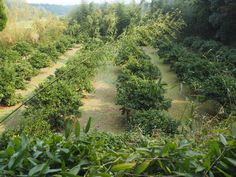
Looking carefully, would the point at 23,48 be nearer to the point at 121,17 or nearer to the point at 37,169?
the point at 121,17

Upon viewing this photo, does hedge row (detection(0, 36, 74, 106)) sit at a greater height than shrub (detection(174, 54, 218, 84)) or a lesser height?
lesser

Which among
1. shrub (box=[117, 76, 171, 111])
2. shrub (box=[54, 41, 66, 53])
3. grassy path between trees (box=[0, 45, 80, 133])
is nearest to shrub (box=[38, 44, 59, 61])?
grassy path between trees (box=[0, 45, 80, 133])

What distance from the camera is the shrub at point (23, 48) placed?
12.0m

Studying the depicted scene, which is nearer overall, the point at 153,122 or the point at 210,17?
the point at 153,122

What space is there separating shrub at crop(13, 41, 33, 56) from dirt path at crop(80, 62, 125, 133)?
138 inches

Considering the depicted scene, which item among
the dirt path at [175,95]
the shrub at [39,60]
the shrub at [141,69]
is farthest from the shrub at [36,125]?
the shrub at [39,60]

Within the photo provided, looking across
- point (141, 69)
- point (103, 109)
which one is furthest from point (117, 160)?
point (141, 69)

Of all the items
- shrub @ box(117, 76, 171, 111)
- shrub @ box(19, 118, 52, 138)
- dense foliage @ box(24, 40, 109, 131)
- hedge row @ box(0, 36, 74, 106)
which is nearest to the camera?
shrub @ box(19, 118, 52, 138)

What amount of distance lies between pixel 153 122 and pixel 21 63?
18.4 ft

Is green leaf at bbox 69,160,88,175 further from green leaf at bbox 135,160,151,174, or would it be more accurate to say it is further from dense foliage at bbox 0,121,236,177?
green leaf at bbox 135,160,151,174

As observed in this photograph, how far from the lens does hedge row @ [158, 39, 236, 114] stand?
19.9 feet

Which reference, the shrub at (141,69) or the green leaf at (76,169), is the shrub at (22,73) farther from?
the green leaf at (76,169)

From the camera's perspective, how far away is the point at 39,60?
36.0ft

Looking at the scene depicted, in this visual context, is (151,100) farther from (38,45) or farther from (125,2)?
(125,2)
